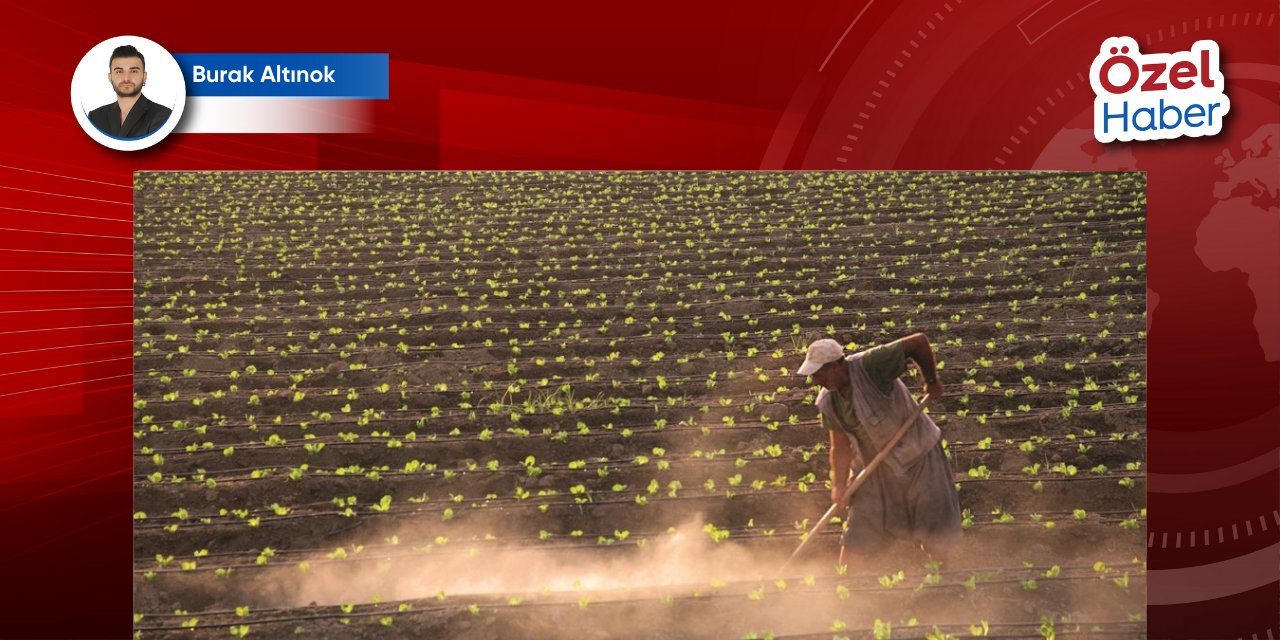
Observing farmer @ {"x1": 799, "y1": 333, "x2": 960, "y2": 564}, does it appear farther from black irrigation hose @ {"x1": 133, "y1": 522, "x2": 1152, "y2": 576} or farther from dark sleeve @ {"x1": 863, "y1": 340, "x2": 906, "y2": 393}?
black irrigation hose @ {"x1": 133, "y1": 522, "x2": 1152, "y2": 576}

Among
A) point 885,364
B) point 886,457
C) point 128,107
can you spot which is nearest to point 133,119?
point 128,107

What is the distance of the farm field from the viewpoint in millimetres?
4871

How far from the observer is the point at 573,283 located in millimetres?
6312

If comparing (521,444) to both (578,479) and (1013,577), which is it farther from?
(1013,577)

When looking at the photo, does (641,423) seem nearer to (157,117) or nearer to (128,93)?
(157,117)

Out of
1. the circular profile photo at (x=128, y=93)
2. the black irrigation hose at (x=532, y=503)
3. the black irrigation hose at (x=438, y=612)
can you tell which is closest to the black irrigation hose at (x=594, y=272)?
the black irrigation hose at (x=532, y=503)

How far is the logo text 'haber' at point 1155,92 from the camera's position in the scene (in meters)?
4.33

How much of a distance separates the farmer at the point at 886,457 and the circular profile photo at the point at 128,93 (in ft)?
10.8

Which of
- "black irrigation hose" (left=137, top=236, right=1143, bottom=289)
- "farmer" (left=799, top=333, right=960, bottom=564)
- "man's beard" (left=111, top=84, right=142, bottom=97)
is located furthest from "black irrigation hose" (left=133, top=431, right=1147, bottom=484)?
"man's beard" (left=111, top=84, right=142, bottom=97)

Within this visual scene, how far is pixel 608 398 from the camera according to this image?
Answer: 18.7 feet

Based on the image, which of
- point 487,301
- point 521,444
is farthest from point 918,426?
point 487,301

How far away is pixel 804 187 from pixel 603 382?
1.92m

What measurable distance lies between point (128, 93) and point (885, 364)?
12.7ft

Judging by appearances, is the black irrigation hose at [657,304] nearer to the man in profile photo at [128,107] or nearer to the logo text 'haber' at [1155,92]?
the logo text 'haber' at [1155,92]
